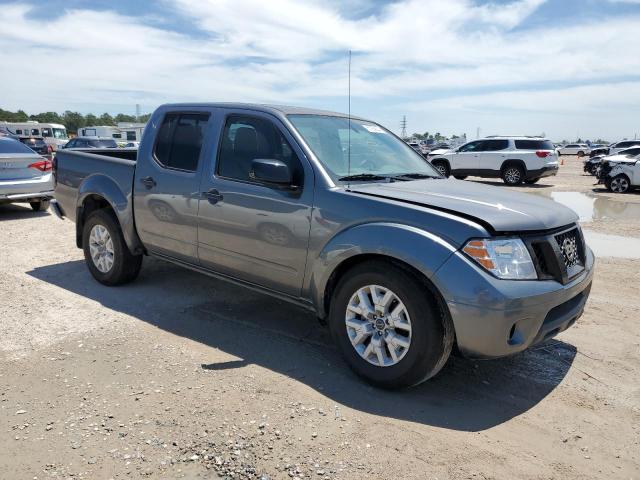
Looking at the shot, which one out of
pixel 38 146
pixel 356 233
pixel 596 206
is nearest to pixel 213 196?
pixel 356 233

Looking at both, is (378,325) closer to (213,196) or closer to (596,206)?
(213,196)

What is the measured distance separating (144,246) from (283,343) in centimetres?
193

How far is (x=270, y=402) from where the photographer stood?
3.29 meters

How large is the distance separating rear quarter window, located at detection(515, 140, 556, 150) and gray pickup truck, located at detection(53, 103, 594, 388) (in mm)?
16836

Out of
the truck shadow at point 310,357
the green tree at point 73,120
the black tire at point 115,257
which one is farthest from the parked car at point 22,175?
the green tree at point 73,120

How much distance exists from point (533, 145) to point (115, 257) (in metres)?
18.2

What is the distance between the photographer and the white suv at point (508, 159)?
773 inches

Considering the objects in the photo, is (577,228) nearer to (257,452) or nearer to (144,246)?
(257,452)

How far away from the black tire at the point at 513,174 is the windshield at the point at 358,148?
1635cm

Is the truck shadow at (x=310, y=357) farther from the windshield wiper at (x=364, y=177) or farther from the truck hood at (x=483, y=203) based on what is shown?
the windshield wiper at (x=364, y=177)

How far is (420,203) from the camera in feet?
11.1

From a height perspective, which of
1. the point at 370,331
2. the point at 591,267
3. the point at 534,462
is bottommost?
the point at 534,462

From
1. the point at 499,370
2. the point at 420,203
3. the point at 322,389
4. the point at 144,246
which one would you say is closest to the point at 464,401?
the point at 499,370

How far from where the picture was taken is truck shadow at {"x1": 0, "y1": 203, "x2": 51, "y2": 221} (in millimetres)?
10078
